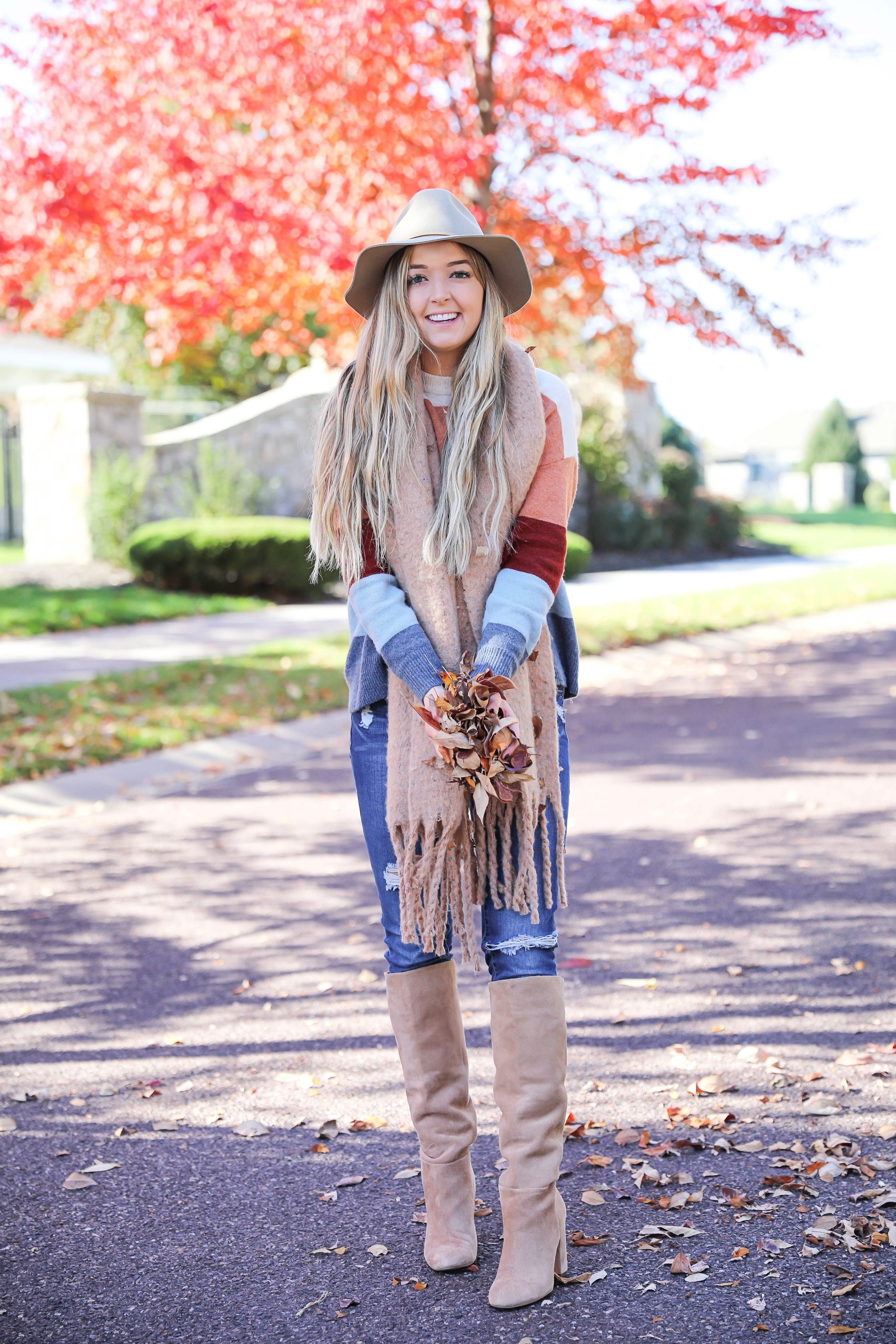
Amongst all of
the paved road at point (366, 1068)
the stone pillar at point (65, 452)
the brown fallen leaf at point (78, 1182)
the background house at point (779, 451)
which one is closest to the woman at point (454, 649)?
the paved road at point (366, 1068)

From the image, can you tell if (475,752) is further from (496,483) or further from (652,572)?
(652,572)

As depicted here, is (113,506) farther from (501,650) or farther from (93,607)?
(501,650)

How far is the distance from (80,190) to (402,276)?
7601 mm

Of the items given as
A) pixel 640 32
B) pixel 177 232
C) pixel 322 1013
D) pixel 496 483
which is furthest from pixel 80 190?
pixel 496 483

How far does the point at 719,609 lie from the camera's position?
44.1 feet

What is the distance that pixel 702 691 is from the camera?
30.7 feet

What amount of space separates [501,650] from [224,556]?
11254 mm

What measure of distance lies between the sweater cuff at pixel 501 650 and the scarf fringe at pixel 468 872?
262 mm

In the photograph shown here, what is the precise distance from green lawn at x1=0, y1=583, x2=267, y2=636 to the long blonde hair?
28.7 ft

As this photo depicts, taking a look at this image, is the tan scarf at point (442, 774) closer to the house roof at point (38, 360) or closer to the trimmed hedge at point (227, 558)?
the trimmed hedge at point (227, 558)

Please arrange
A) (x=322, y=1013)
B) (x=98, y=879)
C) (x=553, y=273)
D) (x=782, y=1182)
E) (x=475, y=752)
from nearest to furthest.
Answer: (x=475, y=752) < (x=782, y=1182) < (x=322, y=1013) < (x=98, y=879) < (x=553, y=273)

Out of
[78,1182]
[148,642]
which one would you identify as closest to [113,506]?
[148,642]

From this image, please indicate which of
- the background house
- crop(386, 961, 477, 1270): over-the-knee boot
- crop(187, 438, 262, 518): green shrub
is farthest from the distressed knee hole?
the background house

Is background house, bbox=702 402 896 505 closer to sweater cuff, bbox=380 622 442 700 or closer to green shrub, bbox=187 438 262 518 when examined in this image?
green shrub, bbox=187 438 262 518
